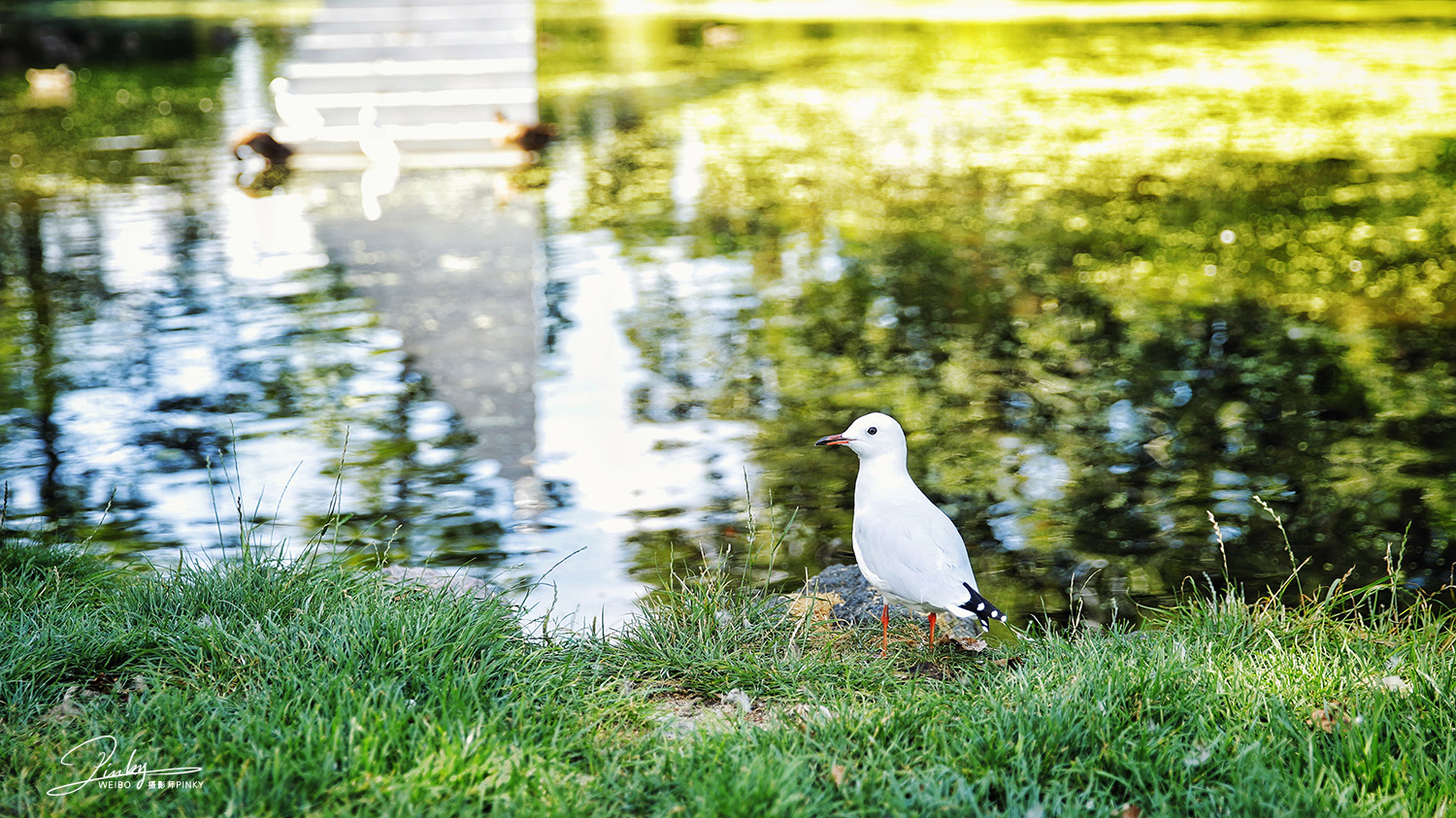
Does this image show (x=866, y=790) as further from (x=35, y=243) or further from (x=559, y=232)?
(x=35, y=243)

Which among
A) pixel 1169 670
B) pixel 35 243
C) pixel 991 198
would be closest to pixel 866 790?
pixel 1169 670

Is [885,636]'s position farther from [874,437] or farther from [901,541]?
[874,437]

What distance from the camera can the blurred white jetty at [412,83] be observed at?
15.4 metres

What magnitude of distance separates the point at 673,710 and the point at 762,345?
4896 mm

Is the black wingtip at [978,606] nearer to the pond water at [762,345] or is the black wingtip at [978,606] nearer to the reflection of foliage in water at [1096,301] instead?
the pond water at [762,345]

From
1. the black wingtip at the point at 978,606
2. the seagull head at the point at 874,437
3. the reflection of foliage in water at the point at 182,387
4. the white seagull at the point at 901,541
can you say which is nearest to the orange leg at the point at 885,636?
the white seagull at the point at 901,541

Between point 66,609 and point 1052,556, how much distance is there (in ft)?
12.7

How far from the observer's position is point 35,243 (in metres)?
11.5

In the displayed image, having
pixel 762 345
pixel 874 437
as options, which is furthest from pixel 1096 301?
pixel 874 437

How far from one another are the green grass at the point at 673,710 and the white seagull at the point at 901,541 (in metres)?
0.26

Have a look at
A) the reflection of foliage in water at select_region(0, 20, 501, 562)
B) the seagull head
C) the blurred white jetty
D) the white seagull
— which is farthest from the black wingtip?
the blurred white jetty

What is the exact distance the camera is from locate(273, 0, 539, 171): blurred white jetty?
1545 cm

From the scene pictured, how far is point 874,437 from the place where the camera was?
15.1ft

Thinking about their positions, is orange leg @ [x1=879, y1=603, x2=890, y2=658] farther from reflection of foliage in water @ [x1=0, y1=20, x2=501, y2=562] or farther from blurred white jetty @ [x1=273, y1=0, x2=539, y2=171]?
blurred white jetty @ [x1=273, y1=0, x2=539, y2=171]
